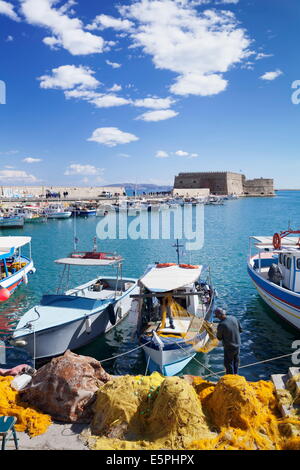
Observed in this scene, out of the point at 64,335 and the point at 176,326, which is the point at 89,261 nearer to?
the point at 64,335

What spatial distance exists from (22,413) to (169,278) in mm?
6965

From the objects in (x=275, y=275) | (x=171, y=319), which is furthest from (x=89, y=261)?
(x=275, y=275)

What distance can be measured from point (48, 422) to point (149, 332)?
18.2 ft

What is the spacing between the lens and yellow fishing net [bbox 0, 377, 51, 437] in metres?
6.07

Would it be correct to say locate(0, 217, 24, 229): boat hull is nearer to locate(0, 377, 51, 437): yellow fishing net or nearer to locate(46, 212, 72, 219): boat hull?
locate(46, 212, 72, 219): boat hull

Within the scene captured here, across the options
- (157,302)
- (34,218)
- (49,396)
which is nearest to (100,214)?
(34,218)

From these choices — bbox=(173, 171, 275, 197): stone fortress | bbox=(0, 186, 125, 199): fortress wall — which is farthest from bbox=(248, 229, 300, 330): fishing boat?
bbox=(173, 171, 275, 197): stone fortress

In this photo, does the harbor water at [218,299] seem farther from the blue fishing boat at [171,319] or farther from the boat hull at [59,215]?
the boat hull at [59,215]

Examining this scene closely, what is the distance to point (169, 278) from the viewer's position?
1235 centimetres

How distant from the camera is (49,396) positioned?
6.60 m

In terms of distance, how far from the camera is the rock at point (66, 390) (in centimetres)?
642

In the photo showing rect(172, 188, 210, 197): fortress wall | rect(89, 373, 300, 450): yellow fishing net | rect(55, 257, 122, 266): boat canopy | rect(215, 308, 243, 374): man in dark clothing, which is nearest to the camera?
rect(89, 373, 300, 450): yellow fishing net
